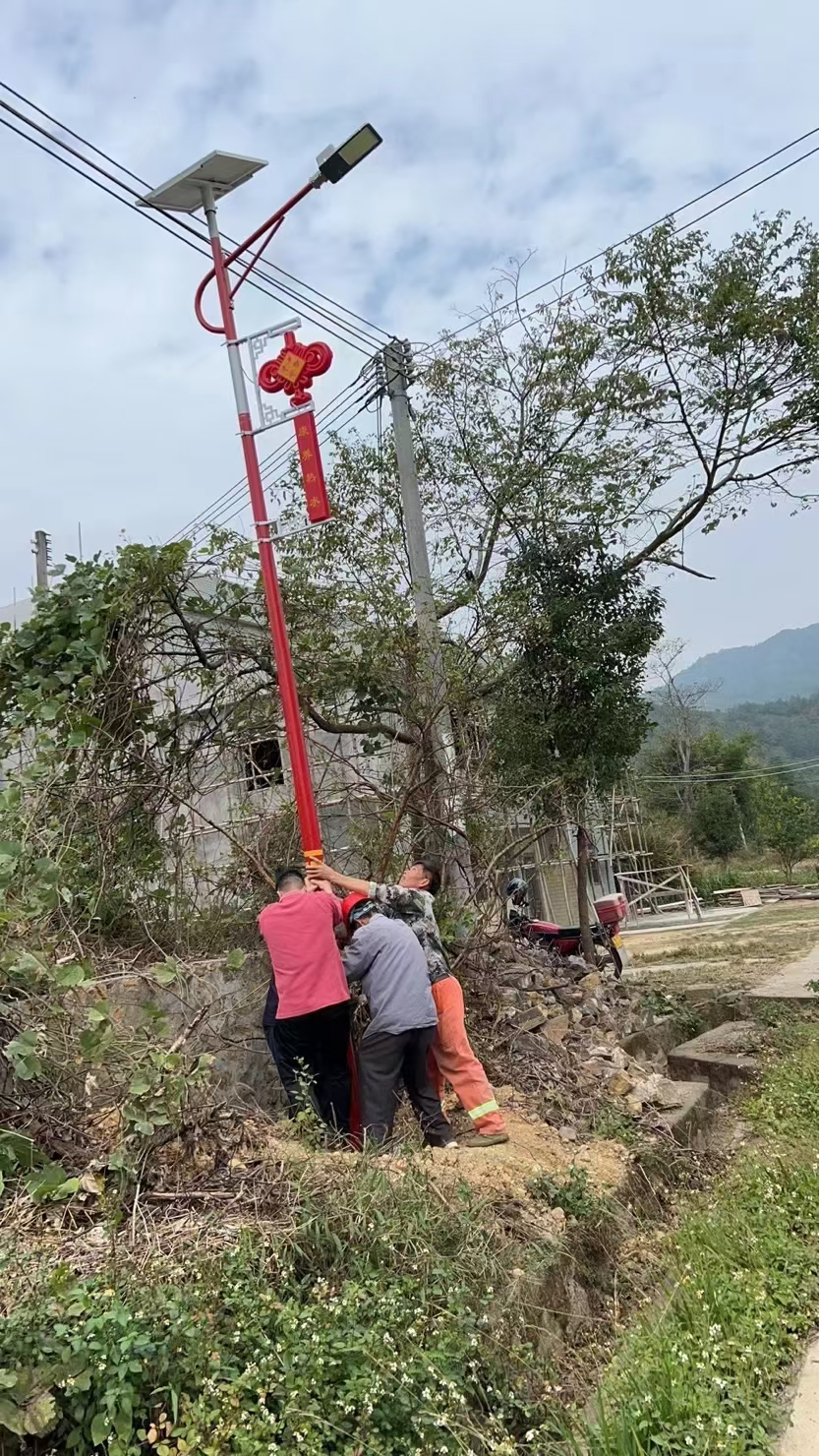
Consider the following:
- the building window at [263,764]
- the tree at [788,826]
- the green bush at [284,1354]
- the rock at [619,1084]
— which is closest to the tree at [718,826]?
the tree at [788,826]

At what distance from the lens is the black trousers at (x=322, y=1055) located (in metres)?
4.75

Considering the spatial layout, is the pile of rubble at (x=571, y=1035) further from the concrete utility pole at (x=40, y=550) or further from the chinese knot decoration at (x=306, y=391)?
the concrete utility pole at (x=40, y=550)

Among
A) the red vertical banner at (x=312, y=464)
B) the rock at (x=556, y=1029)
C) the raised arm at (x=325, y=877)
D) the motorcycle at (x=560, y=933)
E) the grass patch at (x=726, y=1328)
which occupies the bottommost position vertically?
the grass patch at (x=726, y=1328)

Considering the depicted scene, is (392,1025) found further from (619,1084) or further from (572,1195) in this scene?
(619,1084)

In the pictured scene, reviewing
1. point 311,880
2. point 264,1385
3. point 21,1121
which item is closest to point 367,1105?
point 311,880

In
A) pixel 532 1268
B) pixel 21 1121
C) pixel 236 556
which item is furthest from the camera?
pixel 236 556

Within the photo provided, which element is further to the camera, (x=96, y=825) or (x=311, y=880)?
(x=96, y=825)

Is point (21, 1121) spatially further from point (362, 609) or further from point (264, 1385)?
point (362, 609)

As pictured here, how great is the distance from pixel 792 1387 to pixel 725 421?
8086mm

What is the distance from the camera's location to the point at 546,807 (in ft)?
29.2

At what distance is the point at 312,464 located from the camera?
5066 millimetres

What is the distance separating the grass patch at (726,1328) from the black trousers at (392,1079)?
1.28 m

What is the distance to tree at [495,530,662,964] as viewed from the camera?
896cm

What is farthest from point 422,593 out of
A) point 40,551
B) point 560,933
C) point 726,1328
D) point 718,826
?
point 718,826
